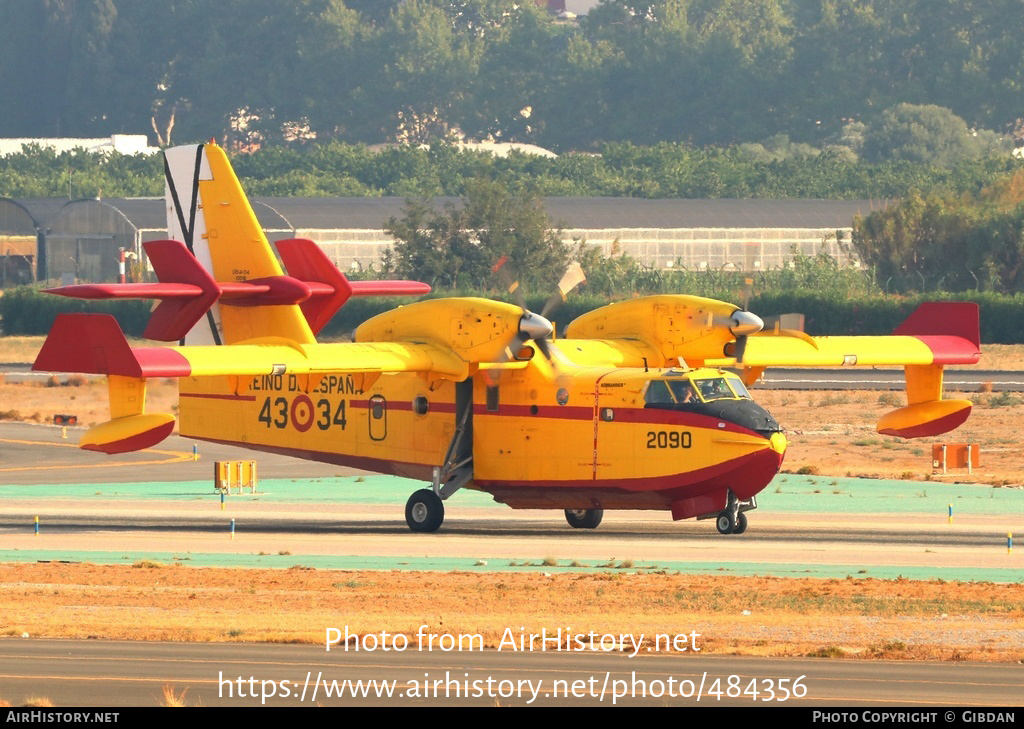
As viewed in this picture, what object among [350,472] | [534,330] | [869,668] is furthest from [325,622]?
[350,472]

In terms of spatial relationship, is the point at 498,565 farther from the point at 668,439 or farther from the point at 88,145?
the point at 88,145

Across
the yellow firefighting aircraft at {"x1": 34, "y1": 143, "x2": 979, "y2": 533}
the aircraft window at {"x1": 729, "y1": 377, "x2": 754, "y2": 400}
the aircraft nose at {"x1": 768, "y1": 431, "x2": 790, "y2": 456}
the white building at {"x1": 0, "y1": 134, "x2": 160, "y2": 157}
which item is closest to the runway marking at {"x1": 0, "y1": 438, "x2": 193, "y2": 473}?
the yellow firefighting aircraft at {"x1": 34, "y1": 143, "x2": 979, "y2": 533}

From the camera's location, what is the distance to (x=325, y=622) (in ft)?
77.3

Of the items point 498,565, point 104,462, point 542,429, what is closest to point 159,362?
point 498,565

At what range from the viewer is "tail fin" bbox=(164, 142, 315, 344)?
124 feet

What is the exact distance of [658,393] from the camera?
3294cm

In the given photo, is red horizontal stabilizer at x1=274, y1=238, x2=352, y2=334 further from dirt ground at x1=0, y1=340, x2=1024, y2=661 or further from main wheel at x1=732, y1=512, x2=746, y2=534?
main wheel at x1=732, y1=512, x2=746, y2=534

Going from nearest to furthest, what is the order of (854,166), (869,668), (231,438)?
(869,668) < (231,438) < (854,166)

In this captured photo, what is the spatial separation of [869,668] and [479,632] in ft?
16.6

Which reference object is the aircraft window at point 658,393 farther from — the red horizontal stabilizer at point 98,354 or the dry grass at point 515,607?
the red horizontal stabilizer at point 98,354

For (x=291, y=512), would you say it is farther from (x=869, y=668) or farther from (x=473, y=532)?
(x=869, y=668)

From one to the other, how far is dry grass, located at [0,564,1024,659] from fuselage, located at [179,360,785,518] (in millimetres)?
4198

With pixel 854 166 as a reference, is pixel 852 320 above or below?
below

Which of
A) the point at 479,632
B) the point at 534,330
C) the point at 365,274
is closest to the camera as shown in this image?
the point at 479,632
